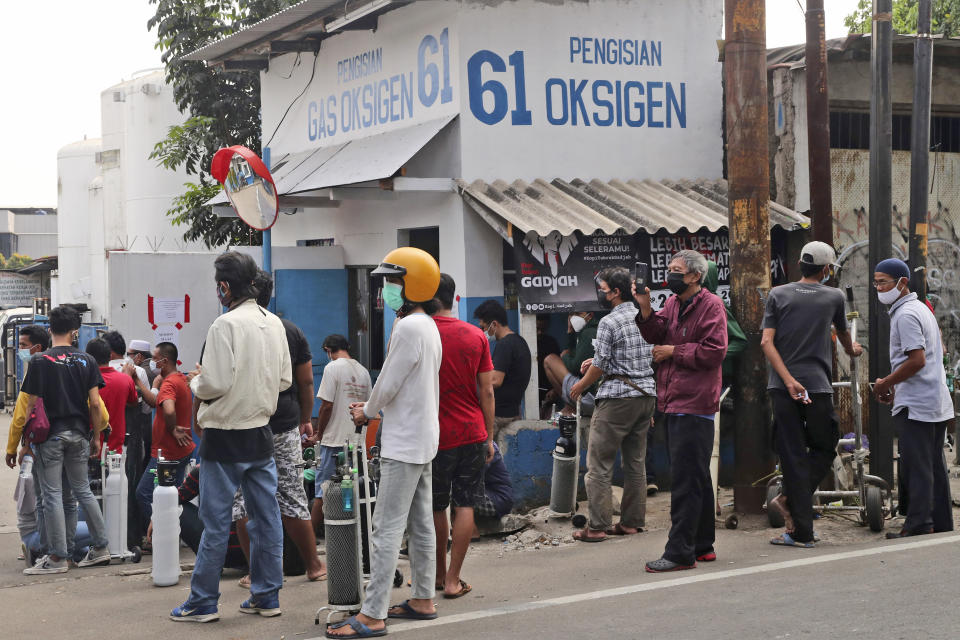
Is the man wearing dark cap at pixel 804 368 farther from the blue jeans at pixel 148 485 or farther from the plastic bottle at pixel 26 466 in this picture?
the plastic bottle at pixel 26 466

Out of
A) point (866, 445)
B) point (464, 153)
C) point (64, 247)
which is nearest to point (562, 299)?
point (464, 153)

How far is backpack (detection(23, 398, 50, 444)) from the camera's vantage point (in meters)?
7.65

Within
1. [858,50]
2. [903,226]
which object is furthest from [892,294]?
[903,226]

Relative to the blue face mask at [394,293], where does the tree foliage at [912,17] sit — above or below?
above

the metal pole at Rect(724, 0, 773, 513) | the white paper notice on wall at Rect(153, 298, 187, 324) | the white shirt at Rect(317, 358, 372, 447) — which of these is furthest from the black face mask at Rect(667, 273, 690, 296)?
the white paper notice on wall at Rect(153, 298, 187, 324)

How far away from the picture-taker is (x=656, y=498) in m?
9.35

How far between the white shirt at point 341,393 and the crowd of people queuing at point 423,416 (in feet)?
0.05

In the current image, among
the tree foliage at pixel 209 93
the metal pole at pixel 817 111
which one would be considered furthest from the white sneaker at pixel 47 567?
the tree foliage at pixel 209 93

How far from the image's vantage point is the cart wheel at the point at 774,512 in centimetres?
748

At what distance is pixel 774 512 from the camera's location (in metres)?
7.48

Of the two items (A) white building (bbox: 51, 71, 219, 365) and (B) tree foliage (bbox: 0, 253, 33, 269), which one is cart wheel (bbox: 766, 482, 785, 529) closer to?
(A) white building (bbox: 51, 71, 219, 365)

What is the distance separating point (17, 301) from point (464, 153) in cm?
3249

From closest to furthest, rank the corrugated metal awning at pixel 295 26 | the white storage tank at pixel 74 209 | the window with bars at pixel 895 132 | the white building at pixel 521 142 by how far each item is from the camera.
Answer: the white building at pixel 521 142 < the corrugated metal awning at pixel 295 26 < the window with bars at pixel 895 132 < the white storage tank at pixel 74 209

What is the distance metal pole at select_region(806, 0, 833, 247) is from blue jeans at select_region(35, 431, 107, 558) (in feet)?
19.6
